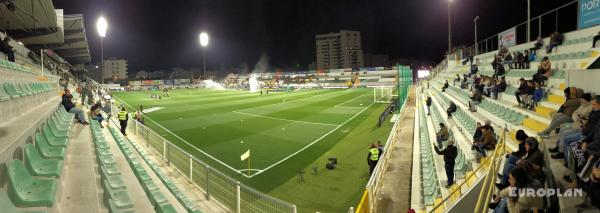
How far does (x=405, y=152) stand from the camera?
1420 centimetres

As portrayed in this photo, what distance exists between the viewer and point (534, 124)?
28.4ft

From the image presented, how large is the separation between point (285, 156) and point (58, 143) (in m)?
10.6

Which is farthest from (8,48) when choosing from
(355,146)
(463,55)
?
(463,55)

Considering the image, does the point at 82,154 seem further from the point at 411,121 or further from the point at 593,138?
the point at 411,121

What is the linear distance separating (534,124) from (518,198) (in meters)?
4.91

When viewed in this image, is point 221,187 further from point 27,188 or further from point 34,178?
point 27,188

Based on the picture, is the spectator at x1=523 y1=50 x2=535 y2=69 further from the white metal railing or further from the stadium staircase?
the white metal railing

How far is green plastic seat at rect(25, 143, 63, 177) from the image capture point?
361 centimetres

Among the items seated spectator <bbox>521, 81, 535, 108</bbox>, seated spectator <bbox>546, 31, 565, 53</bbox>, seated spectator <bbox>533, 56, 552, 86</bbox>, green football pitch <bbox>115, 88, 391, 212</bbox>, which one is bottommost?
green football pitch <bbox>115, 88, 391, 212</bbox>

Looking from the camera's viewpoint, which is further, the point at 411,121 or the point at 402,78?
the point at 402,78

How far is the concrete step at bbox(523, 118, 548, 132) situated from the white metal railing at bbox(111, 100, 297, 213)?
5.77 metres

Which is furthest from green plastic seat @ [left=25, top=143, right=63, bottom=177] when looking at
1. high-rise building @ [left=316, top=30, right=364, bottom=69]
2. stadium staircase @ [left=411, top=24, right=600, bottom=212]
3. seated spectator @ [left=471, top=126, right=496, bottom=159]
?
high-rise building @ [left=316, top=30, right=364, bottom=69]

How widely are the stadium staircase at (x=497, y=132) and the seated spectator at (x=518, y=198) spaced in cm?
24

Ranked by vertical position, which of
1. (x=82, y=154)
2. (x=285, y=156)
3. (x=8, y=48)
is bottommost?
(x=285, y=156)
